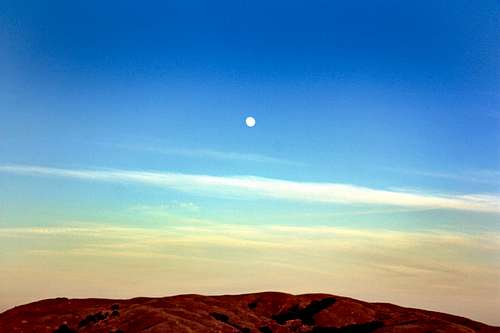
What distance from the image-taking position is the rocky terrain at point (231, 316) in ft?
280

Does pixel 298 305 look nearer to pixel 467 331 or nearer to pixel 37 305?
pixel 467 331

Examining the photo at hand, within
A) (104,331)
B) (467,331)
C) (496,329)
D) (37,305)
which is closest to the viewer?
(104,331)

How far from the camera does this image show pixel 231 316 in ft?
311

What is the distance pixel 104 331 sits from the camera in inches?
3258

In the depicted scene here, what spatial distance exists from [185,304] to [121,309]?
10499 mm

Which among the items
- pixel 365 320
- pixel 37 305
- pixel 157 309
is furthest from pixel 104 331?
pixel 365 320

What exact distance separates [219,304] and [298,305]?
47.5 ft

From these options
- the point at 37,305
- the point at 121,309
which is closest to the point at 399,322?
the point at 121,309

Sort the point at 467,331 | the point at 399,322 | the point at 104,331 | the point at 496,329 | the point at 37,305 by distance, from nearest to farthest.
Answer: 1. the point at 104,331
2. the point at 467,331
3. the point at 399,322
4. the point at 496,329
5. the point at 37,305

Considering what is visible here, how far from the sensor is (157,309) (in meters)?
89.7

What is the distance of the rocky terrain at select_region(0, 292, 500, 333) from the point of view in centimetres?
8531

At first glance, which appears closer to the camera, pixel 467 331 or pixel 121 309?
pixel 467 331

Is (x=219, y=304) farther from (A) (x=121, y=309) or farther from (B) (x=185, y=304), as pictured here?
(A) (x=121, y=309)

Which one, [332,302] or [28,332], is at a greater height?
[332,302]
